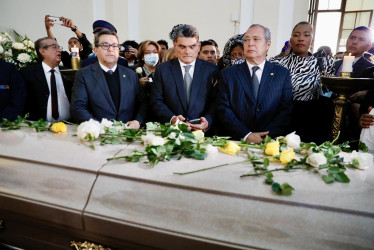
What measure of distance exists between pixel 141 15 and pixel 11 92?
568 centimetres

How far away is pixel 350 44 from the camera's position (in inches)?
126

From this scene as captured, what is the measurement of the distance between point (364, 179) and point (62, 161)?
1414mm

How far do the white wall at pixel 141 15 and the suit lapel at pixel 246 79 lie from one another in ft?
14.8

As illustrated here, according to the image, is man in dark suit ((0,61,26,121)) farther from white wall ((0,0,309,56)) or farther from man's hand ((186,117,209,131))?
white wall ((0,0,309,56))

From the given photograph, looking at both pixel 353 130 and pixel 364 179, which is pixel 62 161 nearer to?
pixel 364 179

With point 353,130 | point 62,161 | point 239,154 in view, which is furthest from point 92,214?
point 353,130

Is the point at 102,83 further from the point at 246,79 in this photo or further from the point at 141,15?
the point at 141,15

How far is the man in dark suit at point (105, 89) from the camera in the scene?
250 cm

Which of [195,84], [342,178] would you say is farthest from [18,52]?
[342,178]

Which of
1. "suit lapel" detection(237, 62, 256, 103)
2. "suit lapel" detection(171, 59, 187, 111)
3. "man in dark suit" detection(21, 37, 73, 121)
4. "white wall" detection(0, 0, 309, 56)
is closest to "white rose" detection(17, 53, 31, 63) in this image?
"man in dark suit" detection(21, 37, 73, 121)

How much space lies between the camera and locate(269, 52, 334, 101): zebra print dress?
9.09ft

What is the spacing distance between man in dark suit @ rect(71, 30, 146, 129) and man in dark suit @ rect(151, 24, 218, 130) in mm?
274

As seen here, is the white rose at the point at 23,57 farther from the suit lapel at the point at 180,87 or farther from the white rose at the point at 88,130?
the white rose at the point at 88,130

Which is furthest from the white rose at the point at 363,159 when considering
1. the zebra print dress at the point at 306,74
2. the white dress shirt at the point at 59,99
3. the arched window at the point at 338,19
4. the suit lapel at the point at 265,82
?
the arched window at the point at 338,19
